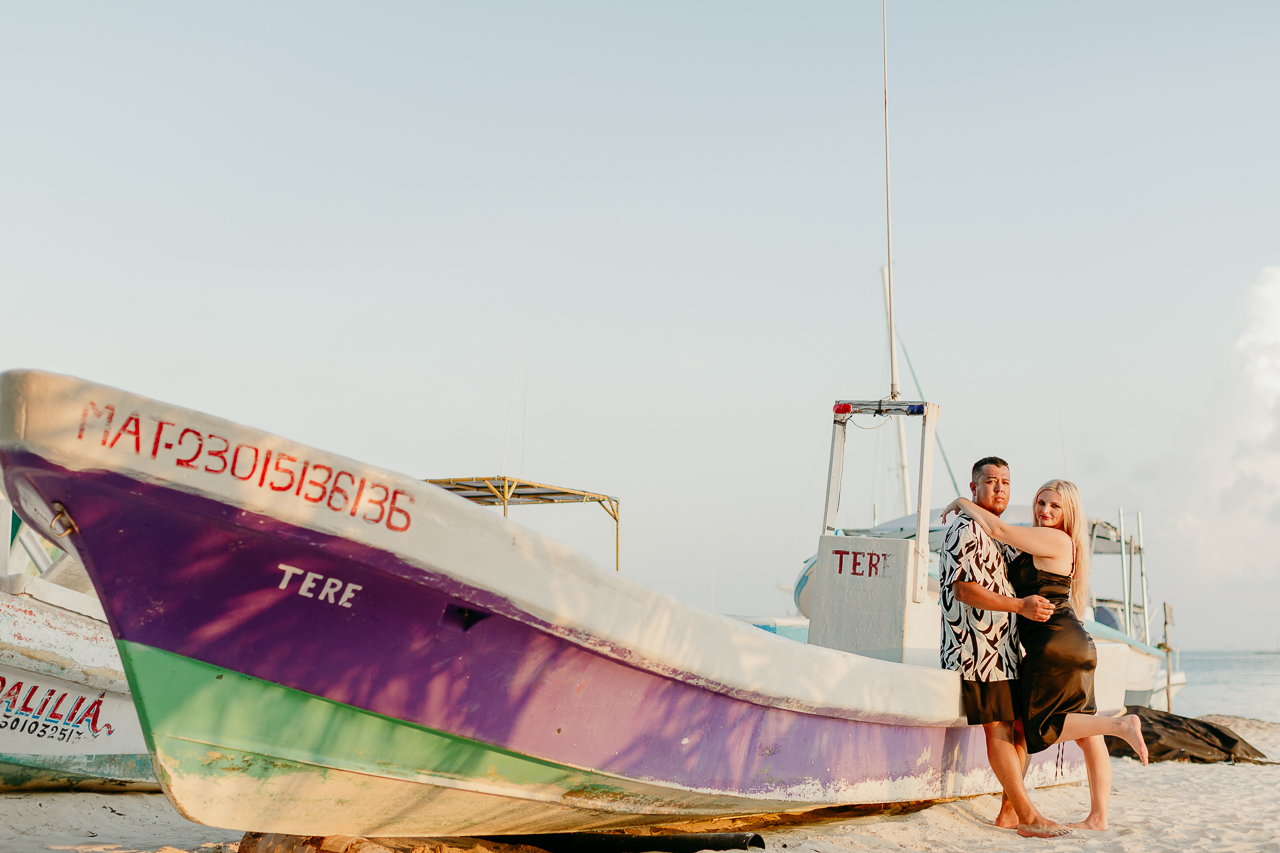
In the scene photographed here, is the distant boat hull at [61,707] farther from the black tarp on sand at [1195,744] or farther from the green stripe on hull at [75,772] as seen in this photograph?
the black tarp on sand at [1195,744]

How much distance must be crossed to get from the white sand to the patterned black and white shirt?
79 cm

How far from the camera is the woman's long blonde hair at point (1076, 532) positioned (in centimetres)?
461

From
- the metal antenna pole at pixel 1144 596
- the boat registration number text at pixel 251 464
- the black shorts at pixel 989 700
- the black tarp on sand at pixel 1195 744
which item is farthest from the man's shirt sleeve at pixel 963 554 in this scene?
the metal antenna pole at pixel 1144 596

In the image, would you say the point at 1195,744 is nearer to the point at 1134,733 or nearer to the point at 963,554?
the point at 1134,733

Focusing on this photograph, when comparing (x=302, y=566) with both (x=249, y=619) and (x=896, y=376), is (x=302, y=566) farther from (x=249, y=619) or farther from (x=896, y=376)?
(x=896, y=376)

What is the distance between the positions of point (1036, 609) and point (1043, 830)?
1062 mm

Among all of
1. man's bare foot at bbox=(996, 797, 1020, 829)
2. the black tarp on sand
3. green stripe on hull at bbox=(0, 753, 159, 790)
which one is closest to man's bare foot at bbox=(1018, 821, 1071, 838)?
man's bare foot at bbox=(996, 797, 1020, 829)

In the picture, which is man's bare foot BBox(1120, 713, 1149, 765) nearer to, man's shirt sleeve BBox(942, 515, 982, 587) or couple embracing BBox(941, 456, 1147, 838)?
couple embracing BBox(941, 456, 1147, 838)

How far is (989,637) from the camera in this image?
469 centimetres

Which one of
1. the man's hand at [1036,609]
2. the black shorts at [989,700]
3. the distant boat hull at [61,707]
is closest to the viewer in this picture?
the man's hand at [1036,609]

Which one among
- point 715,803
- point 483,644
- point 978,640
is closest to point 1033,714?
point 978,640

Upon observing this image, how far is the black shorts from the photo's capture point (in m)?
4.68

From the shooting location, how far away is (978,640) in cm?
470

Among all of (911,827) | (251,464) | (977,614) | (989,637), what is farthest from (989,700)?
(251,464)
